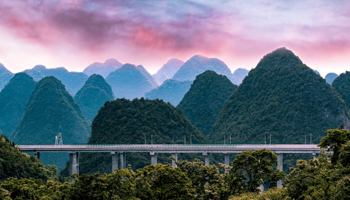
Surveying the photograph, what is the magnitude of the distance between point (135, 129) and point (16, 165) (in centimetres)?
5445

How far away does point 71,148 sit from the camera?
104m

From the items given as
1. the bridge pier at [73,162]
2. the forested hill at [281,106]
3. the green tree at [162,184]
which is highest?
the forested hill at [281,106]

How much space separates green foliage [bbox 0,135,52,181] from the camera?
240 feet

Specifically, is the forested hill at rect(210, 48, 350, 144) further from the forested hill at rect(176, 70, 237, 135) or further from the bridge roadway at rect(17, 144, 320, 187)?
the bridge roadway at rect(17, 144, 320, 187)

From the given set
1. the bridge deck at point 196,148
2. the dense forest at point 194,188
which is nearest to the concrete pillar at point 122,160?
the bridge deck at point 196,148

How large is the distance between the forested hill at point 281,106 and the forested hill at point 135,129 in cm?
2236

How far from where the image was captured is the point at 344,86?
159 meters

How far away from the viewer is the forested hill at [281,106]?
133 m

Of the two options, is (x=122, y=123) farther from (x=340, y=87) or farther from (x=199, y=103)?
(x=340, y=87)

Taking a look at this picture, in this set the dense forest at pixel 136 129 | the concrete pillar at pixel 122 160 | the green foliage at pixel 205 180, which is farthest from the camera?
the dense forest at pixel 136 129

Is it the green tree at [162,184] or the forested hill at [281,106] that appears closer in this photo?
the green tree at [162,184]

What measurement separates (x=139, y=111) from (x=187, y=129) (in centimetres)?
1970

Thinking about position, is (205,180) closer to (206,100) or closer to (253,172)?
(253,172)

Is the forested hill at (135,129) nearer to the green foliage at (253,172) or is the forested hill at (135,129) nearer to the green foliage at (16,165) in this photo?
the green foliage at (16,165)
